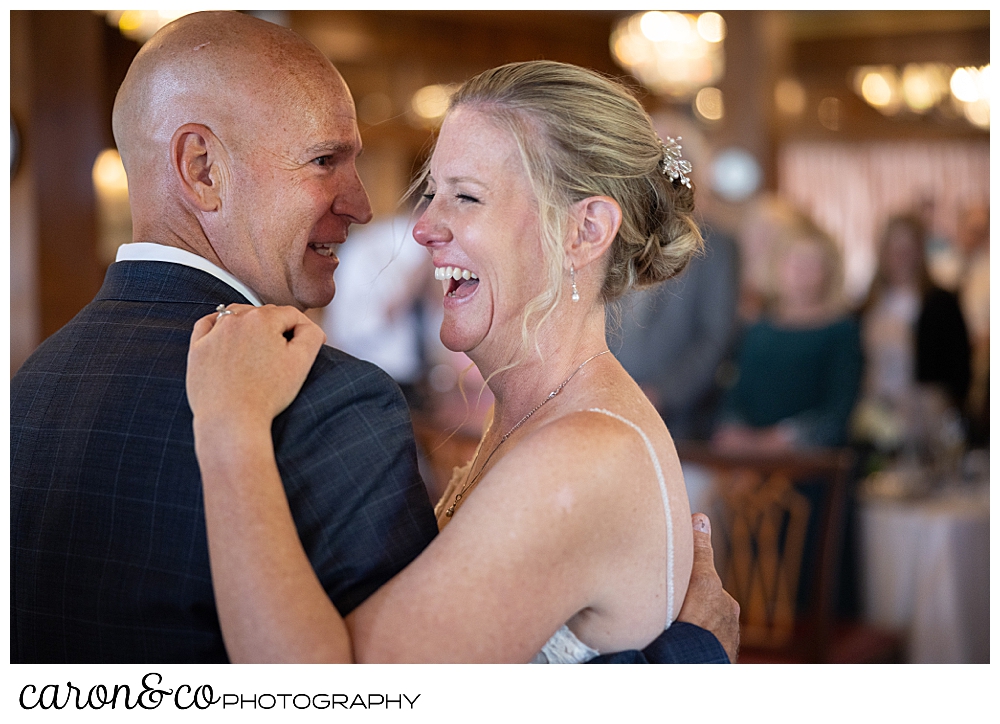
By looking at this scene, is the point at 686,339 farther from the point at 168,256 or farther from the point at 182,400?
the point at 182,400

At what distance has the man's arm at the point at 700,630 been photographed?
1340mm

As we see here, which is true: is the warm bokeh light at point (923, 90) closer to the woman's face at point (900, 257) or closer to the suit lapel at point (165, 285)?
the woman's face at point (900, 257)

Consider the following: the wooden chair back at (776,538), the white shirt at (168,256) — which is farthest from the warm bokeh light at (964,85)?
the white shirt at (168,256)

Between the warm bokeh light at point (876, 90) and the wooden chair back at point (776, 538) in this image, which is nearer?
the wooden chair back at point (776, 538)

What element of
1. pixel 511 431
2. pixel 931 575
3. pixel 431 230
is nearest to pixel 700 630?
pixel 511 431

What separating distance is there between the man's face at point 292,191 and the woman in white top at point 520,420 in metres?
0.14

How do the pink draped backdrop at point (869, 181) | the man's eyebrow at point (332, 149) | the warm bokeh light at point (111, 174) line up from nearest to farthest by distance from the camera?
the man's eyebrow at point (332, 149)
the warm bokeh light at point (111, 174)
the pink draped backdrop at point (869, 181)

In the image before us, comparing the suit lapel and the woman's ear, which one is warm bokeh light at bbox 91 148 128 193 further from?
the woman's ear

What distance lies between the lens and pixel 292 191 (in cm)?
139

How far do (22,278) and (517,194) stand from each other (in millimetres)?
3774

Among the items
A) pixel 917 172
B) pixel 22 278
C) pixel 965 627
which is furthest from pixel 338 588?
pixel 917 172

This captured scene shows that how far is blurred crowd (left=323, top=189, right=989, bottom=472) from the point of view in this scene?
407 centimetres

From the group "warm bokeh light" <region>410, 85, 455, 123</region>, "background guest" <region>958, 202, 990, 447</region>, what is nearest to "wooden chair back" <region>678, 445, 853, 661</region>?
"background guest" <region>958, 202, 990, 447</region>

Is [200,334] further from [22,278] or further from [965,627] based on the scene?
[22,278]
